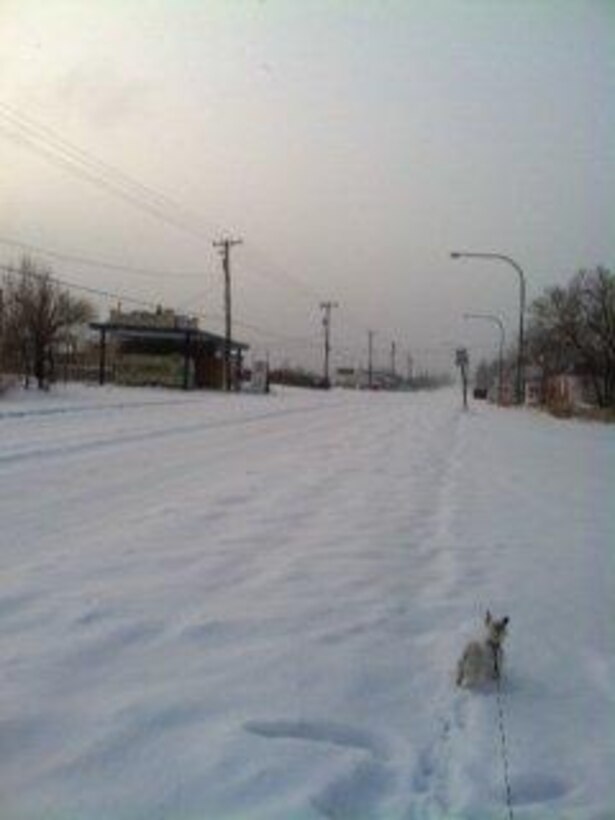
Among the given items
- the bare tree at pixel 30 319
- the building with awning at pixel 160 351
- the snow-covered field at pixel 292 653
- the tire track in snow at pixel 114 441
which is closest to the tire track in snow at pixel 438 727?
the snow-covered field at pixel 292 653

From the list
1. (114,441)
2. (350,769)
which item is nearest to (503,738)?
(350,769)

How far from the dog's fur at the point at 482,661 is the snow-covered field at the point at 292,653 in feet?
0.36

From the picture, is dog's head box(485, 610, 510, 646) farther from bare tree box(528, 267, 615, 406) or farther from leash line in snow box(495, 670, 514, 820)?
bare tree box(528, 267, 615, 406)

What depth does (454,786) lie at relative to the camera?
5312 millimetres

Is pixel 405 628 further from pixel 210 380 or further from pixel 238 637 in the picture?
pixel 210 380

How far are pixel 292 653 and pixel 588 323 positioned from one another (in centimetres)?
6464

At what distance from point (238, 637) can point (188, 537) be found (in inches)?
151

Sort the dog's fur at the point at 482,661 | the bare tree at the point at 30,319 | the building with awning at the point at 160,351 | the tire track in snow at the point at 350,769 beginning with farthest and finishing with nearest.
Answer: the building with awning at the point at 160,351, the bare tree at the point at 30,319, the dog's fur at the point at 482,661, the tire track in snow at the point at 350,769

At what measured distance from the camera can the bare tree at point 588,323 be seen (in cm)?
6706

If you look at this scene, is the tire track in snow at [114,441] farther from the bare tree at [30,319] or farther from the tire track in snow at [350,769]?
the bare tree at [30,319]

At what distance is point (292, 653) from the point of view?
23.7ft

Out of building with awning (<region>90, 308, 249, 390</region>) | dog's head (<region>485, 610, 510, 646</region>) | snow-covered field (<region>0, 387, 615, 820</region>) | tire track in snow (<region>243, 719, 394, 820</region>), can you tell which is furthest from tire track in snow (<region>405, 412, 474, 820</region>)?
building with awning (<region>90, 308, 249, 390</region>)

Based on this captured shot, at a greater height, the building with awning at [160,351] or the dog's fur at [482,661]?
the building with awning at [160,351]

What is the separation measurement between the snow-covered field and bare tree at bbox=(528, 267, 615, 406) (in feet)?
172
